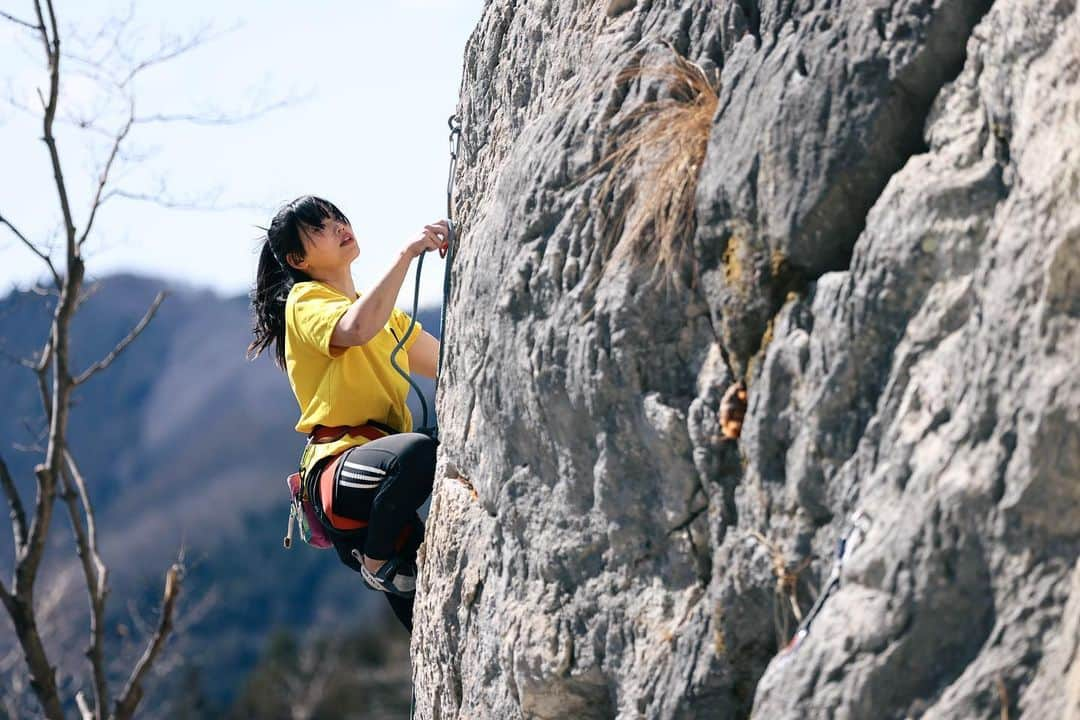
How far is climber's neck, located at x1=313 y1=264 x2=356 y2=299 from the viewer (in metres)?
4.45

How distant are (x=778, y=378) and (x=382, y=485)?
1635 millimetres

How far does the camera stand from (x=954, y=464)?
242cm

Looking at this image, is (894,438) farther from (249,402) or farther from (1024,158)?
(249,402)

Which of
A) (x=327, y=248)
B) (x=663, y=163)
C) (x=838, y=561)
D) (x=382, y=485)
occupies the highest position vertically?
(x=327, y=248)

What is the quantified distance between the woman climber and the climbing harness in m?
1.72

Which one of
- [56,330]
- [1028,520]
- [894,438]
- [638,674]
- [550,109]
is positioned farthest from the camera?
[56,330]

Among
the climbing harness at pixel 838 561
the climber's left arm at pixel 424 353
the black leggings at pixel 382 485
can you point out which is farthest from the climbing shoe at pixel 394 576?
the climbing harness at pixel 838 561

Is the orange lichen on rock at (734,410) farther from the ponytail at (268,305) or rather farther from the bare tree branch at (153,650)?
the bare tree branch at (153,650)

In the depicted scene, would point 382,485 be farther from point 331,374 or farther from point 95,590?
point 95,590

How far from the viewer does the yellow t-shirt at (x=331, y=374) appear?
4141 millimetres

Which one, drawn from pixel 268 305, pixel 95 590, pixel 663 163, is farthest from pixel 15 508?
pixel 663 163

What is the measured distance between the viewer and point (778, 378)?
2850 mm

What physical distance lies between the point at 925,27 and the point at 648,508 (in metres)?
1.31

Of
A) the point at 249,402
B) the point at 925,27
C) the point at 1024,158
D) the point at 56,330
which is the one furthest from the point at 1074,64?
the point at 249,402
